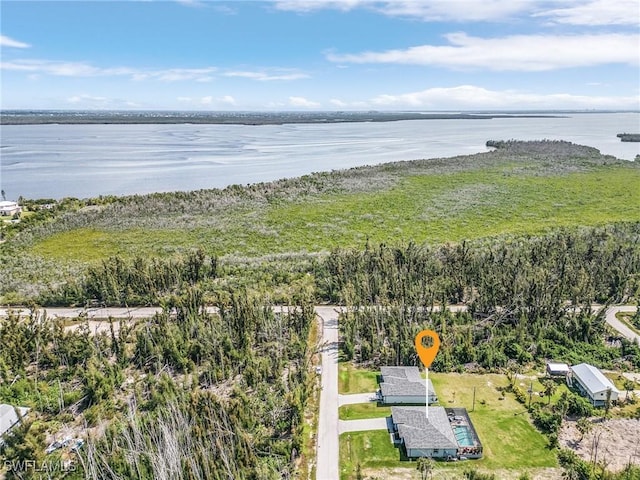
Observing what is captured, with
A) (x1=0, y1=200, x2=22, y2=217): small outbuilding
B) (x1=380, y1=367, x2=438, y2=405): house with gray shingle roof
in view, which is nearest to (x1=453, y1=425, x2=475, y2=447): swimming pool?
(x1=380, y1=367, x2=438, y2=405): house with gray shingle roof

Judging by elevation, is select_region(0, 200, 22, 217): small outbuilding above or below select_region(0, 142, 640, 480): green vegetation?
above

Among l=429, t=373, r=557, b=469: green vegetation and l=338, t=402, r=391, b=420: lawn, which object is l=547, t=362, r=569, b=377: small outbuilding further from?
l=338, t=402, r=391, b=420: lawn

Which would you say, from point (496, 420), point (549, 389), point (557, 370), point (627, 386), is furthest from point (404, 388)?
point (627, 386)

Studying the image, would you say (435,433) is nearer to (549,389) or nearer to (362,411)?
(362,411)

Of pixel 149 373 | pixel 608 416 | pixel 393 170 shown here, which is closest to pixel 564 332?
pixel 608 416

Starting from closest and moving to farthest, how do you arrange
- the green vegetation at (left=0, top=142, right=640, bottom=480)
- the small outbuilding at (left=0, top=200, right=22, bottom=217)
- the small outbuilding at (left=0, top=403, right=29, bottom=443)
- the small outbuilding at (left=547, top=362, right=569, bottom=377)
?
the green vegetation at (left=0, top=142, right=640, bottom=480) < the small outbuilding at (left=0, top=403, right=29, bottom=443) < the small outbuilding at (left=547, top=362, right=569, bottom=377) < the small outbuilding at (left=0, top=200, right=22, bottom=217)

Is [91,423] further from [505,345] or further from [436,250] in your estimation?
[436,250]

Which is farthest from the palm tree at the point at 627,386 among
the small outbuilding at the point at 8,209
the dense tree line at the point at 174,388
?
the small outbuilding at the point at 8,209
